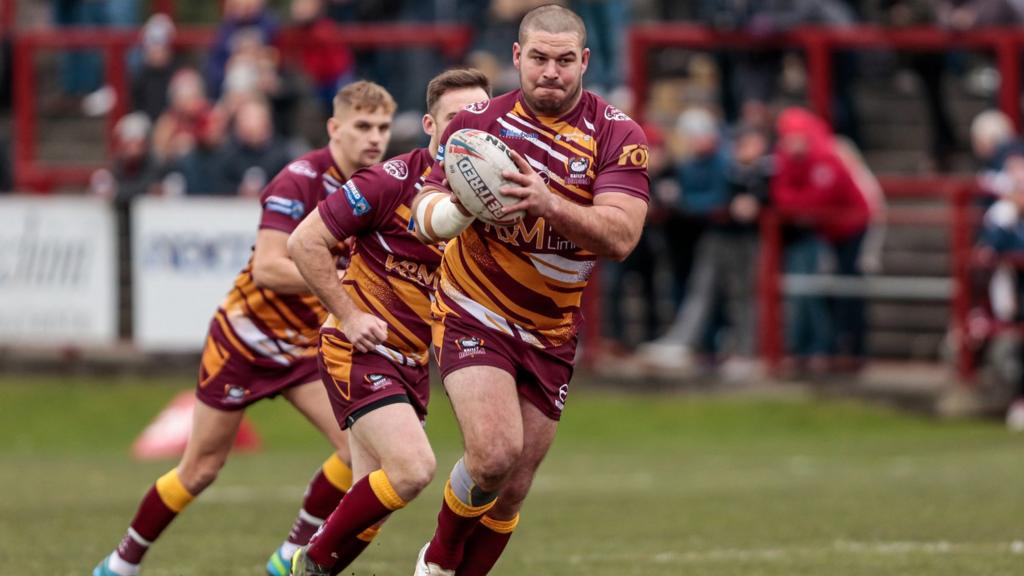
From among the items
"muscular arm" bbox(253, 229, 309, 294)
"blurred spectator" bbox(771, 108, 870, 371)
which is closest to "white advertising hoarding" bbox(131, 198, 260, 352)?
"blurred spectator" bbox(771, 108, 870, 371)

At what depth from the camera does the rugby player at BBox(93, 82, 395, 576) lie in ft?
29.2

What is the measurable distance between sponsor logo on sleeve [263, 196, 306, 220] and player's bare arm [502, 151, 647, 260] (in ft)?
6.32

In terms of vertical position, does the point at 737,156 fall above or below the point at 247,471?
above

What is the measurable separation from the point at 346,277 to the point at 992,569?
3.34m

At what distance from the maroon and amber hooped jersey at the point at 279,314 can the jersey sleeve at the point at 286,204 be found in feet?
0.10

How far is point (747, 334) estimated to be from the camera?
17828mm

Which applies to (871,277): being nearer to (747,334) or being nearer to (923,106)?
(747,334)

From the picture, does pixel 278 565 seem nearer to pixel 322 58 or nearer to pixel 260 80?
pixel 260 80

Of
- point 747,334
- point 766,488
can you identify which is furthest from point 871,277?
point 766,488

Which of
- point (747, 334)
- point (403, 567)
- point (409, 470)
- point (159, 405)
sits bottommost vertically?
point (159, 405)

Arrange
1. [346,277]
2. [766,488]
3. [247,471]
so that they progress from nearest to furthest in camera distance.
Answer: [346,277] < [766,488] < [247,471]

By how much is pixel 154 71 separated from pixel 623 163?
540 inches

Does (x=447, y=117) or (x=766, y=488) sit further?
(x=766, y=488)

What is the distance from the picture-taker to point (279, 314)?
9164 mm
